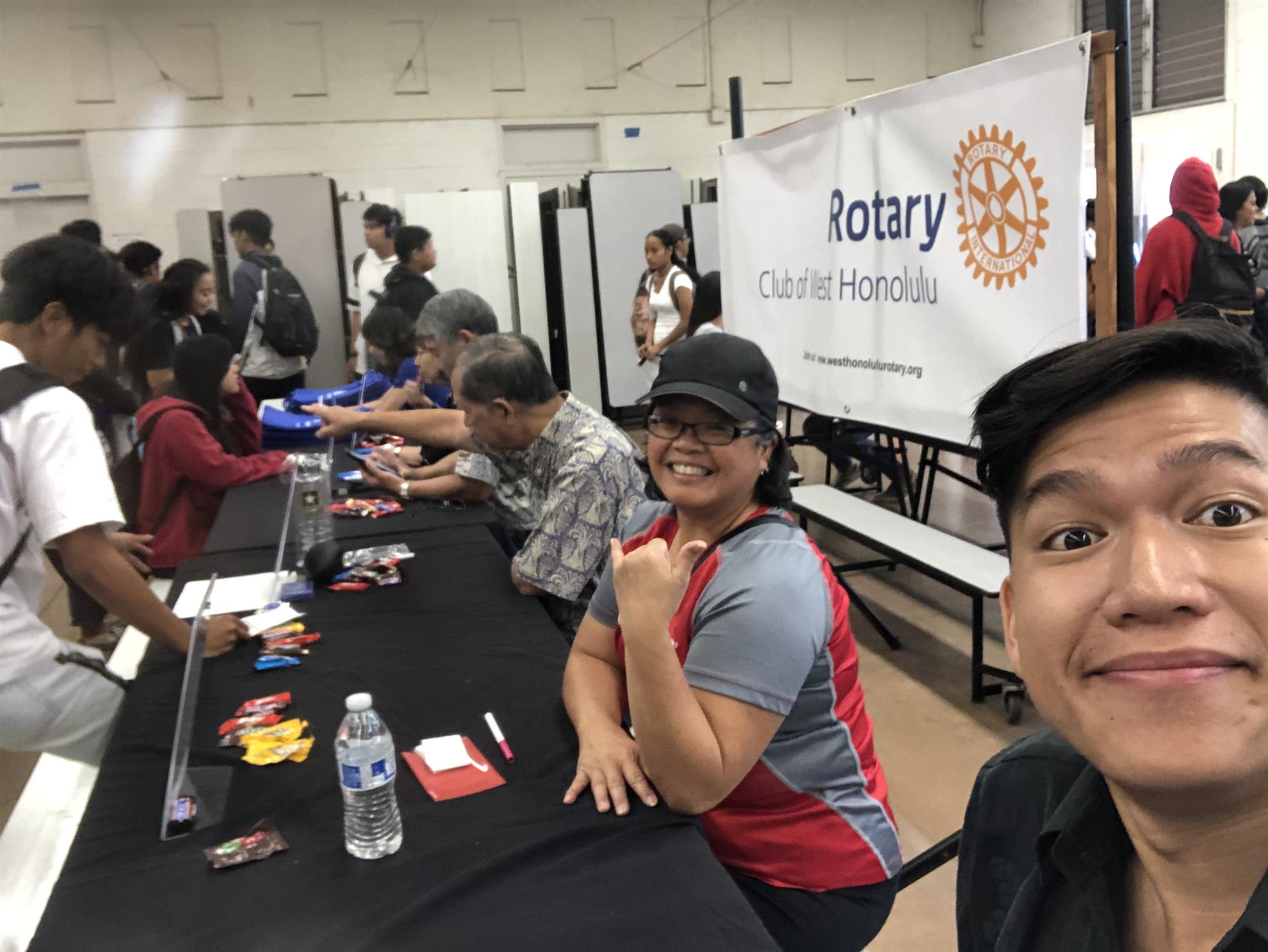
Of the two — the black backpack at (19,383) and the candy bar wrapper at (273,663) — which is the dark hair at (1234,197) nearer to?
the candy bar wrapper at (273,663)

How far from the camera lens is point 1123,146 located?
1834mm

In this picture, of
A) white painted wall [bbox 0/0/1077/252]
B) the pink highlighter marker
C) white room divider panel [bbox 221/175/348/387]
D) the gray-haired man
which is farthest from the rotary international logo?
white painted wall [bbox 0/0/1077/252]

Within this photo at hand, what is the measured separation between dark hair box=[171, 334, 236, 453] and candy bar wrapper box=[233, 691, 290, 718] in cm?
171

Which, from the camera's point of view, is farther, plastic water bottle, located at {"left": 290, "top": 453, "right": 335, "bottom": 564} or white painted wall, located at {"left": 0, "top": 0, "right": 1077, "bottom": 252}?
white painted wall, located at {"left": 0, "top": 0, "right": 1077, "bottom": 252}

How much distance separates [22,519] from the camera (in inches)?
70.5

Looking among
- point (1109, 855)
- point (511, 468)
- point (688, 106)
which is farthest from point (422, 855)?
point (688, 106)

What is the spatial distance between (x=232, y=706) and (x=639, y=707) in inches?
31.6

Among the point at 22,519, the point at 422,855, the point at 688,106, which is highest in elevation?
the point at 688,106

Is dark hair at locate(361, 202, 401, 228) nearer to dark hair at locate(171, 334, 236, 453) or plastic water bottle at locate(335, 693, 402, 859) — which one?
dark hair at locate(171, 334, 236, 453)

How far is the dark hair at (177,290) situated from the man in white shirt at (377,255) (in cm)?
147

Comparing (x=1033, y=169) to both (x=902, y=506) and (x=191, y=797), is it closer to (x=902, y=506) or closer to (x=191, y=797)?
(x=191, y=797)

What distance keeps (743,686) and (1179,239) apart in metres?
4.15

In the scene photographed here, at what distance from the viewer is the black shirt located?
716 mm

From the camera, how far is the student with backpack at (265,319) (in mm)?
5293
